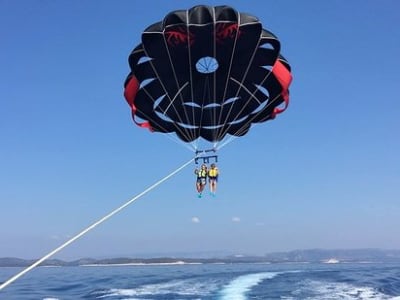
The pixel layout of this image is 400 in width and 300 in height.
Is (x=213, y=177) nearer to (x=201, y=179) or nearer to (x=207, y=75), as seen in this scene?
(x=201, y=179)

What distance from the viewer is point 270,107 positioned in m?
16.6

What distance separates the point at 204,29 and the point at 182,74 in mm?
2218

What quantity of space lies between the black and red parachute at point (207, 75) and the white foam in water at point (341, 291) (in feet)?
37.9

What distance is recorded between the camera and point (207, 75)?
15695mm

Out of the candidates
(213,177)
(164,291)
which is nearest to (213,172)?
(213,177)

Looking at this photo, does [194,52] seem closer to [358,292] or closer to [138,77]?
[138,77]

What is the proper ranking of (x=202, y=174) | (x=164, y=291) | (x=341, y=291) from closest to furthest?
(x=202, y=174) → (x=341, y=291) → (x=164, y=291)

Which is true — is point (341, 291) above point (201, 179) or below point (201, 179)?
below

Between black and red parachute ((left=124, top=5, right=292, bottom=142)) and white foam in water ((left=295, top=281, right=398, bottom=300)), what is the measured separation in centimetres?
1156

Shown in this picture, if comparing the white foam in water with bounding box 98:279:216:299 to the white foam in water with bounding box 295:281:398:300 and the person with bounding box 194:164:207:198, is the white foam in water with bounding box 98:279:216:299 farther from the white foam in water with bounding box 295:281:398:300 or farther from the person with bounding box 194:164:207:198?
the person with bounding box 194:164:207:198

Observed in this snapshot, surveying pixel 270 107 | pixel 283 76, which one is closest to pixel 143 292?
pixel 270 107

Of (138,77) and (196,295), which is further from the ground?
(138,77)

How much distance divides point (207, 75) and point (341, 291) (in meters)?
17.1

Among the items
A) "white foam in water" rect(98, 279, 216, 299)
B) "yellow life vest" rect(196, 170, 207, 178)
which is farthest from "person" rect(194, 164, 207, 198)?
"white foam in water" rect(98, 279, 216, 299)
